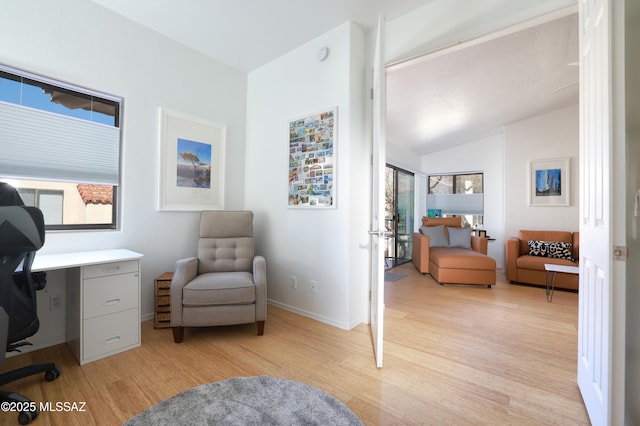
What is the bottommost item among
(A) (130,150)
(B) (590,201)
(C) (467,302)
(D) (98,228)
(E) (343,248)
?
(C) (467,302)

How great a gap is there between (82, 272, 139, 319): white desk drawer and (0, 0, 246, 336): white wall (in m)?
0.51

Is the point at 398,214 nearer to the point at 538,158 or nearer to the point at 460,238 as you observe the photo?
the point at 460,238

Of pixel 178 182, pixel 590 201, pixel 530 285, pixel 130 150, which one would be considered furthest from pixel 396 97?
pixel 530 285

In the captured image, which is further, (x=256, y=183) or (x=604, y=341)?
(x=256, y=183)

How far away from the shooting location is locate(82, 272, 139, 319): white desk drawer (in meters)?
1.83

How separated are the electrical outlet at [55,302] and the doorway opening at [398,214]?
425 cm

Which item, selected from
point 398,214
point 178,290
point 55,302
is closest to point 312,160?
point 178,290

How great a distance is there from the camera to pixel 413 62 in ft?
7.52

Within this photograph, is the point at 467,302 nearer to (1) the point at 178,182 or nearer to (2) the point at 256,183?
(2) the point at 256,183

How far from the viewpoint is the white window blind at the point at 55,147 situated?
1.89 meters

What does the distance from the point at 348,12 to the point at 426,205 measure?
480 centimetres

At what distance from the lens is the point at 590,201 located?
1.39 m

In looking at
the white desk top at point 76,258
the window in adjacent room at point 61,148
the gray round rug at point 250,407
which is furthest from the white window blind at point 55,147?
the gray round rug at point 250,407

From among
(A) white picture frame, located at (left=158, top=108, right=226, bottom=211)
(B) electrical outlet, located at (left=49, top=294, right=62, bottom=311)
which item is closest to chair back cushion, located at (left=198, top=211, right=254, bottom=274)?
(A) white picture frame, located at (left=158, top=108, right=226, bottom=211)
